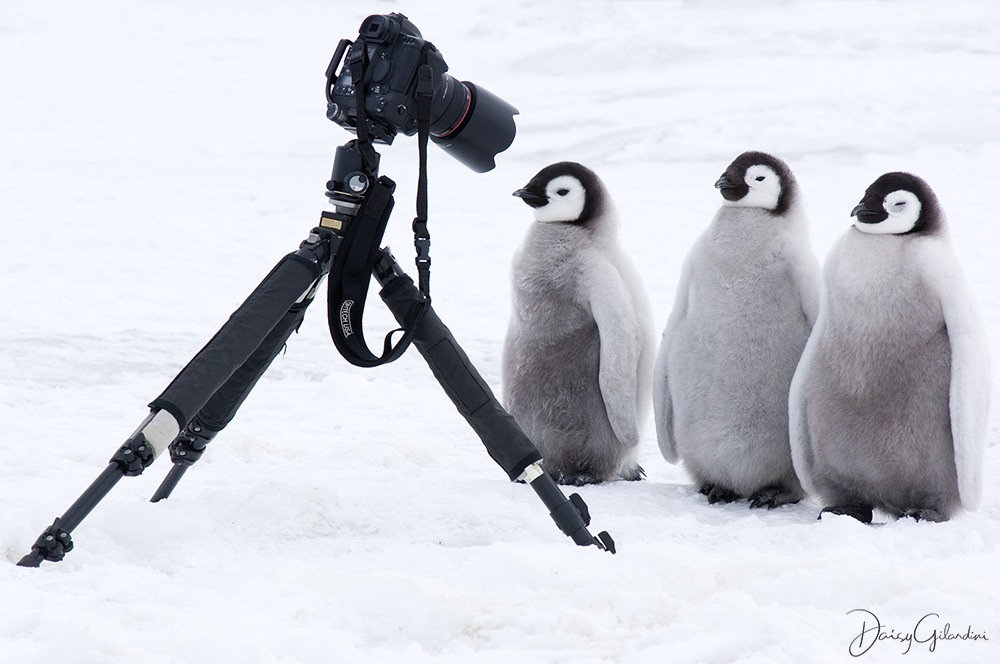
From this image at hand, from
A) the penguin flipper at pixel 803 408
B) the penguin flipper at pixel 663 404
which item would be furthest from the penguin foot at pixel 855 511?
the penguin flipper at pixel 663 404

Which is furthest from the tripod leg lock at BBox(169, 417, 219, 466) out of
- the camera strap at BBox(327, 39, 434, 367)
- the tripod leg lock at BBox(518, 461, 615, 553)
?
the tripod leg lock at BBox(518, 461, 615, 553)

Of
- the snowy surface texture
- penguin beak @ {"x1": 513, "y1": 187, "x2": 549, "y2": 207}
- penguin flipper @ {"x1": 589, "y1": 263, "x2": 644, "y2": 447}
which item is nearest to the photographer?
the snowy surface texture

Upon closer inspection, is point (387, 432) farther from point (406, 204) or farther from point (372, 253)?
point (406, 204)

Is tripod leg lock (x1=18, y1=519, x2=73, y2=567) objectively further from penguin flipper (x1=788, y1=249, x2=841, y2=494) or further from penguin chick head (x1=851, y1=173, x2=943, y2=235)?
penguin chick head (x1=851, y1=173, x2=943, y2=235)

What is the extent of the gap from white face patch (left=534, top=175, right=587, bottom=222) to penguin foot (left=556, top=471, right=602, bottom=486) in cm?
72

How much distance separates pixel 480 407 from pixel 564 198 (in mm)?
1155

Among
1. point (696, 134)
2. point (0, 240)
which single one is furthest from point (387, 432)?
point (696, 134)

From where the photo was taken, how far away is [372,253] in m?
1.69

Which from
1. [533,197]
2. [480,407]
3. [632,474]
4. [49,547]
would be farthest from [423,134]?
[632,474]

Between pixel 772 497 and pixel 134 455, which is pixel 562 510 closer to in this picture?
pixel 134 455

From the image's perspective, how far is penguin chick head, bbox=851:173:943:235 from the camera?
2.19 meters

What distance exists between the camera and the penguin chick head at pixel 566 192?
8.85ft

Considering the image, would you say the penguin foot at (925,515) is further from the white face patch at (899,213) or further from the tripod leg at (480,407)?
the tripod leg at (480,407)

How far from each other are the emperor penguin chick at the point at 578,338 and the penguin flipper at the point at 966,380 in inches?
31.4
